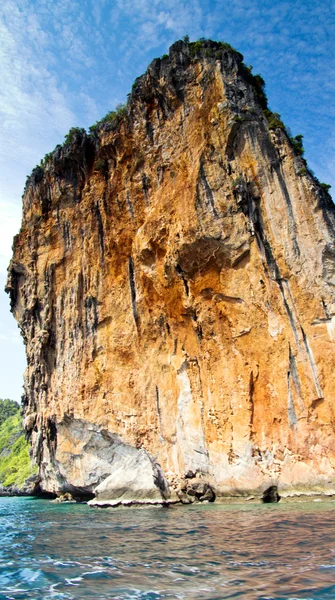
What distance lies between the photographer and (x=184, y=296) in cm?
2283

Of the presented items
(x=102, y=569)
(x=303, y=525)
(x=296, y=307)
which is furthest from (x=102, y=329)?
(x=102, y=569)

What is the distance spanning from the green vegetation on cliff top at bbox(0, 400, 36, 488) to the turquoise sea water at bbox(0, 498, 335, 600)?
4182 cm

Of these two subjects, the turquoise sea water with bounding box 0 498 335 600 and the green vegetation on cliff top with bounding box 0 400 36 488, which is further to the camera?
the green vegetation on cliff top with bounding box 0 400 36 488

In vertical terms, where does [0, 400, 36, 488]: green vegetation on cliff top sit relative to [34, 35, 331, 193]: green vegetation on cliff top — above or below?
below

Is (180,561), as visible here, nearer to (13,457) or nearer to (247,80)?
(247,80)

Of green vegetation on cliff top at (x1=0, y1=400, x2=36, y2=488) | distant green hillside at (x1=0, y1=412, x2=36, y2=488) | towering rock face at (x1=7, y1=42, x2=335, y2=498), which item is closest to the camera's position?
towering rock face at (x1=7, y1=42, x2=335, y2=498)

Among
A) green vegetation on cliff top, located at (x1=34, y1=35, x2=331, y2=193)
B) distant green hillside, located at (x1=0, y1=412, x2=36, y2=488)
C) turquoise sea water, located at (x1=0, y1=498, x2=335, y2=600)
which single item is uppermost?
green vegetation on cliff top, located at (x1=34, y1=35, x2=331, y2=193)

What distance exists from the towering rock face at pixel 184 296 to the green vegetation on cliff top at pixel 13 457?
25902 mm

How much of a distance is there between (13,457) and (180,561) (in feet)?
247

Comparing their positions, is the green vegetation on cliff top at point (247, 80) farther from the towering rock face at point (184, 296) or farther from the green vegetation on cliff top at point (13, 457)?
the green vegetation on cliff top at point (13, 457)

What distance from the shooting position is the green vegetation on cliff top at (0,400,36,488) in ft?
194

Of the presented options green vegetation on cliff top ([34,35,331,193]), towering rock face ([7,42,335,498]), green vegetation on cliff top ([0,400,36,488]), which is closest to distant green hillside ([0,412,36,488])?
green vegetation on cliff top ([0,400,36,488])

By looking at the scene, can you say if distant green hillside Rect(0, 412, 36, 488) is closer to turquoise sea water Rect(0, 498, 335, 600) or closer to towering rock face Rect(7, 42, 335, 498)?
towering rock face Rect(7, 42, 335, 498)

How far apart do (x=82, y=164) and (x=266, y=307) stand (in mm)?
17889
